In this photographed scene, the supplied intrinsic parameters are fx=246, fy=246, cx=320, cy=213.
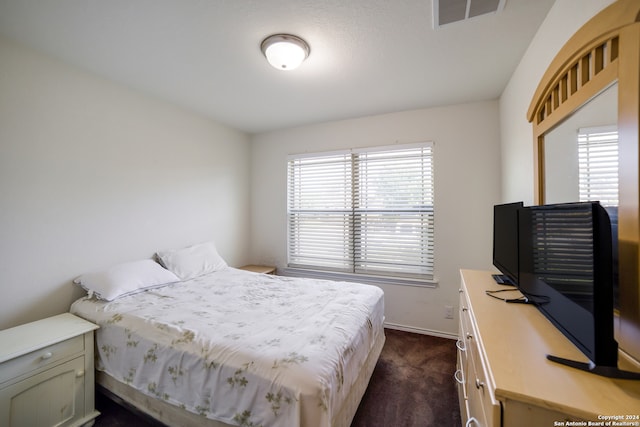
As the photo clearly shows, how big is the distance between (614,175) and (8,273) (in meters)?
3.33

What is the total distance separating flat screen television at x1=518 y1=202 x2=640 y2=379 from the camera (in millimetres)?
722

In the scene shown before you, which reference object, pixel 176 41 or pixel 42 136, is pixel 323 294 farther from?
pixel 42 136

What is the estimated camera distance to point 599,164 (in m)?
0.94

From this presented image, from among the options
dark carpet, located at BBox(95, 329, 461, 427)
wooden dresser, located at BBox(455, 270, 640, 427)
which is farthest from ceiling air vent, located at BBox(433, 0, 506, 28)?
dark carpet, located at BBox(95, 329, 461, 427)

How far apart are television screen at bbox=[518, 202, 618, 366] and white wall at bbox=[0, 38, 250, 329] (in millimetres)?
3093

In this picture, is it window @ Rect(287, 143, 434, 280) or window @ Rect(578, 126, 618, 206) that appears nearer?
window @ Rect(578, 126, 618, 206)

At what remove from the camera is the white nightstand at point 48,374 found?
133 cm

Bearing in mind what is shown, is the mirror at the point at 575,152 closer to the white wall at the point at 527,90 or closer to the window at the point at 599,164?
the window at the point at 599,164

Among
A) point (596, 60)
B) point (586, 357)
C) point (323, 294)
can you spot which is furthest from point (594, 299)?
point (323, 294)

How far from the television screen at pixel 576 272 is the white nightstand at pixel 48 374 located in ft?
8.34

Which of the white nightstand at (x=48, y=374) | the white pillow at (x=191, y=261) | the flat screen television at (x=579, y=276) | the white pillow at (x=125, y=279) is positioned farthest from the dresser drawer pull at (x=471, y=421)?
the white pillow at (x=191, y=261)

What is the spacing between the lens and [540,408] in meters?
0.67

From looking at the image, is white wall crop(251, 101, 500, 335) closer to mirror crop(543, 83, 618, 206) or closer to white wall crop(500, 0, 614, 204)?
white wall crop(500, 0, 614, 204)

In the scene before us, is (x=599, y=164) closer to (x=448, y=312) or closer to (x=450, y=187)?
(x=450, y=187)
